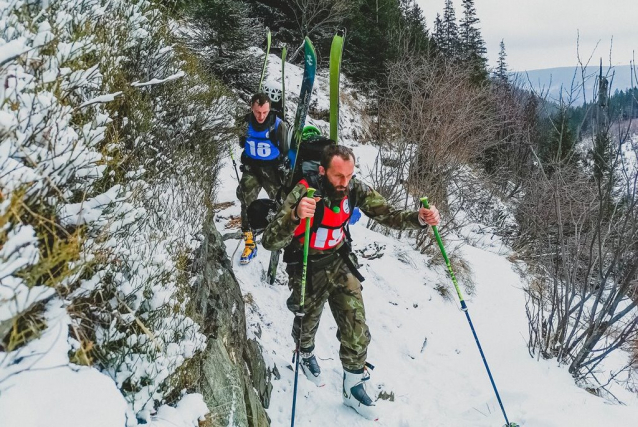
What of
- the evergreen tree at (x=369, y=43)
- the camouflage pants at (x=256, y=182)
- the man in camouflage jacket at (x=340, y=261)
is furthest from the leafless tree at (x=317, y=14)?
the man in camouflage jacket at (x=340, y=261)

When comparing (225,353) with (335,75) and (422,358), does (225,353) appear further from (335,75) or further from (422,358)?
(335,75)

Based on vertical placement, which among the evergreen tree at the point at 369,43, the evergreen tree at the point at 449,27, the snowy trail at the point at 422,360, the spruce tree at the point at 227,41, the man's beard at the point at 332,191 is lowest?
the snowy trail at the point at 422,360

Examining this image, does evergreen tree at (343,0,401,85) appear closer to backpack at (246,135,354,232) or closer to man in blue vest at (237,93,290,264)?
man in blue vest at (237,93,290,264)

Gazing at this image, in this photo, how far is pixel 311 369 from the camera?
400cm

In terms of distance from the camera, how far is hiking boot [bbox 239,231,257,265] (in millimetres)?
5433

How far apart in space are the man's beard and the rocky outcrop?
1179 millimetres

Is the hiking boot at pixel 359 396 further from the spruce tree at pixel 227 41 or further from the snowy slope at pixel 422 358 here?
the spruce tree at pixel 227 41

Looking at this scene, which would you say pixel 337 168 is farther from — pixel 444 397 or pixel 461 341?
pixel 461 341

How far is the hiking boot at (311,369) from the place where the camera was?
3.99m

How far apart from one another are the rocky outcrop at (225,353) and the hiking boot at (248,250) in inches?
46.9

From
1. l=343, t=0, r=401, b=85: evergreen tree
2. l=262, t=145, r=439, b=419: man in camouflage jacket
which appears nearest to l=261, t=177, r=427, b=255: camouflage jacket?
l=262, t=145, r=439, b=419: man in camouflage jacket

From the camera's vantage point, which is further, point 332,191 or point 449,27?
point 449,27

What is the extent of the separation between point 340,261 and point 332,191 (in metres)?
0.69

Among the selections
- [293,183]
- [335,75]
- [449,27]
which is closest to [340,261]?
[293,183]
